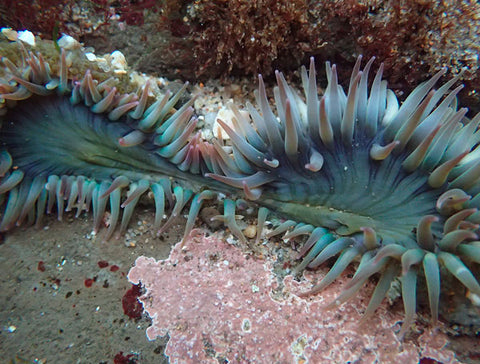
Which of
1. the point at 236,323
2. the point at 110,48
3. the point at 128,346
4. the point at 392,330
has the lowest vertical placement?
the point at 128,346

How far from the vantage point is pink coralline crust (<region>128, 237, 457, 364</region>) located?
2.71 metres

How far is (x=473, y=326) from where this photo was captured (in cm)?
271

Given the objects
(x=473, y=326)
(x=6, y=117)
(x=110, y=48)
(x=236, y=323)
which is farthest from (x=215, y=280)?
(x=110, y=48)

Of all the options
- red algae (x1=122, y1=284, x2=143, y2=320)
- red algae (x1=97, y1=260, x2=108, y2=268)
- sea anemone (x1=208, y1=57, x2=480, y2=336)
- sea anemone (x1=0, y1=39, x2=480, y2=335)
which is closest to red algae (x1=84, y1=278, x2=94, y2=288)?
red algae (x1=97, y1=260, x2=108, y2=268)

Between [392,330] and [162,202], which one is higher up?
[162,202]

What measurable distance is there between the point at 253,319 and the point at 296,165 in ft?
4.45

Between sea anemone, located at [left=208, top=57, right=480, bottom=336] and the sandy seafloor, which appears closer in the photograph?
sea anemone, located at [left=208, top=57, right=480, bottom=336]

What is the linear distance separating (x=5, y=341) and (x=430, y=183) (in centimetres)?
372

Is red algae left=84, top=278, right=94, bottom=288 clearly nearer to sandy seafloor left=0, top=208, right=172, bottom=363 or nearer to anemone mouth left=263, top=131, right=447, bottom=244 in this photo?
sandy seafloor left=0, top=208, right=172, bottom=363

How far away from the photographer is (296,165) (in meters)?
3.18

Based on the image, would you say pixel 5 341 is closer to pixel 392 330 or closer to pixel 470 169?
pixel 392 330

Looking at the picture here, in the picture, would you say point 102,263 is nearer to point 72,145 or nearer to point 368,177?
point 72,145

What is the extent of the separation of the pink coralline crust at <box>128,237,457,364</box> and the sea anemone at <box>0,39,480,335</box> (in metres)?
0.23

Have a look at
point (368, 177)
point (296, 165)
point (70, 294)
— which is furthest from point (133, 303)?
point (368, 177)
